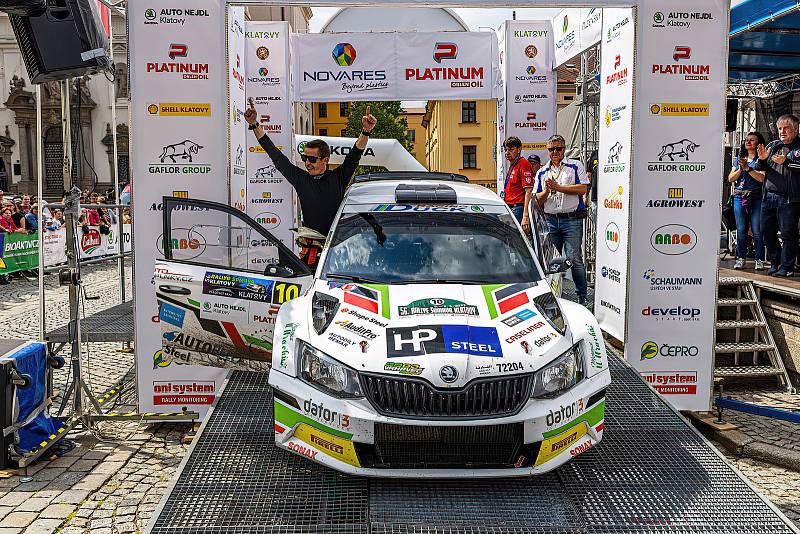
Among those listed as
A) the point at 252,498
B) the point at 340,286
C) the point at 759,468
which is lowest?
the point at 759,468

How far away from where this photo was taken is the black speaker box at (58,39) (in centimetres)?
584

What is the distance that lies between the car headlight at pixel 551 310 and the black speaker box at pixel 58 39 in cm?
417

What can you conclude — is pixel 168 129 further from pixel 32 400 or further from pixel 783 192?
pixel 783 192

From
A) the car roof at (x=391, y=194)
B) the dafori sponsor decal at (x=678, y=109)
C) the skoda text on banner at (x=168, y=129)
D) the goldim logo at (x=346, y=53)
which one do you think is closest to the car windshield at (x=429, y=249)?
the car roof at (x=391, y=194)

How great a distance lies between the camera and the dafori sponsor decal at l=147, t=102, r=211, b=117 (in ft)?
21.3

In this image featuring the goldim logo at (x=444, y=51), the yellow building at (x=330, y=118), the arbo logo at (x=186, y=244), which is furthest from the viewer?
the yellow building at (x=330, y=118)

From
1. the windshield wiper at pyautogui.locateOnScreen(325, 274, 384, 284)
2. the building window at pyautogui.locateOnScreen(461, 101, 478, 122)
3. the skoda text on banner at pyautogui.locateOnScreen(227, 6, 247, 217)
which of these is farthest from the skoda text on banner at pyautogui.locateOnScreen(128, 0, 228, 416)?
the building window at pyautogui.locateOnScreen(461, 101, 478, 122)

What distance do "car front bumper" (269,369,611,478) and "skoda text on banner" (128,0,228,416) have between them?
2.85 meters

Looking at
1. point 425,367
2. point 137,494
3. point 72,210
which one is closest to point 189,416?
point 137,494

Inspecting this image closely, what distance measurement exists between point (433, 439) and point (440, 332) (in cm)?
63

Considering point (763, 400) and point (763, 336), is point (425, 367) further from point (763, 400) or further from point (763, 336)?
point (763, 336)

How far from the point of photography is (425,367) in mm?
4031

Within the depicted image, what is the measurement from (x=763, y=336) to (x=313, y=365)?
20.9 feet

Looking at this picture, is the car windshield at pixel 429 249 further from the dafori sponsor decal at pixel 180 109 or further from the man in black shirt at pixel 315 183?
the dafori sponsor decal at pixel 180 109
